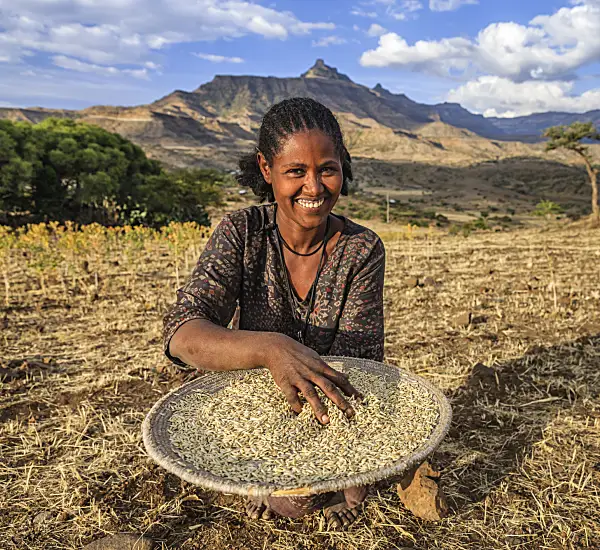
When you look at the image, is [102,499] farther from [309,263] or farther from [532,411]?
[532,411]

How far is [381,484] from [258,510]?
62 cm

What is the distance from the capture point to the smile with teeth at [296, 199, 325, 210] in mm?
2109

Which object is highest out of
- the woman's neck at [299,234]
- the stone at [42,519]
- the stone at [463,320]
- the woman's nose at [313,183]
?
the woman's nose at [313,183]

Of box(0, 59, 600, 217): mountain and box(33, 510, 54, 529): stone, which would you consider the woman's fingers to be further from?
box(0, 59, 600, 217): mountain

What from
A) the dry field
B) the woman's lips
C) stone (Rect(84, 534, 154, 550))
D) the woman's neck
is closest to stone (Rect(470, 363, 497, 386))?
the dry field

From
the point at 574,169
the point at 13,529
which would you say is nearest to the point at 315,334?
the point at 13,529

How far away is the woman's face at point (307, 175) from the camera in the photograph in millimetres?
2027

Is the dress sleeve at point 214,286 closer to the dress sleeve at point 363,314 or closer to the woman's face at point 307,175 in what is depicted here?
the woman's face at point 307,175

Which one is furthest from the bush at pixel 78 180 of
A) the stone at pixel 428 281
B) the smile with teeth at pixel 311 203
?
the smile with teeth at pixel 311 203

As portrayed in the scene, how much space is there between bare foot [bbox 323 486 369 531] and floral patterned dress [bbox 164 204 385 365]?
2.04ft

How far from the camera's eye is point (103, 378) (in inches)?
147

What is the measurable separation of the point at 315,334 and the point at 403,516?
0.89m

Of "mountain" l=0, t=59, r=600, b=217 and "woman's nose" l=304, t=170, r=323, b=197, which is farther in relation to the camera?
"mountain" l=0, t=59, r=600, b=217

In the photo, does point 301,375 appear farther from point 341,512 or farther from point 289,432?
point 341,512
